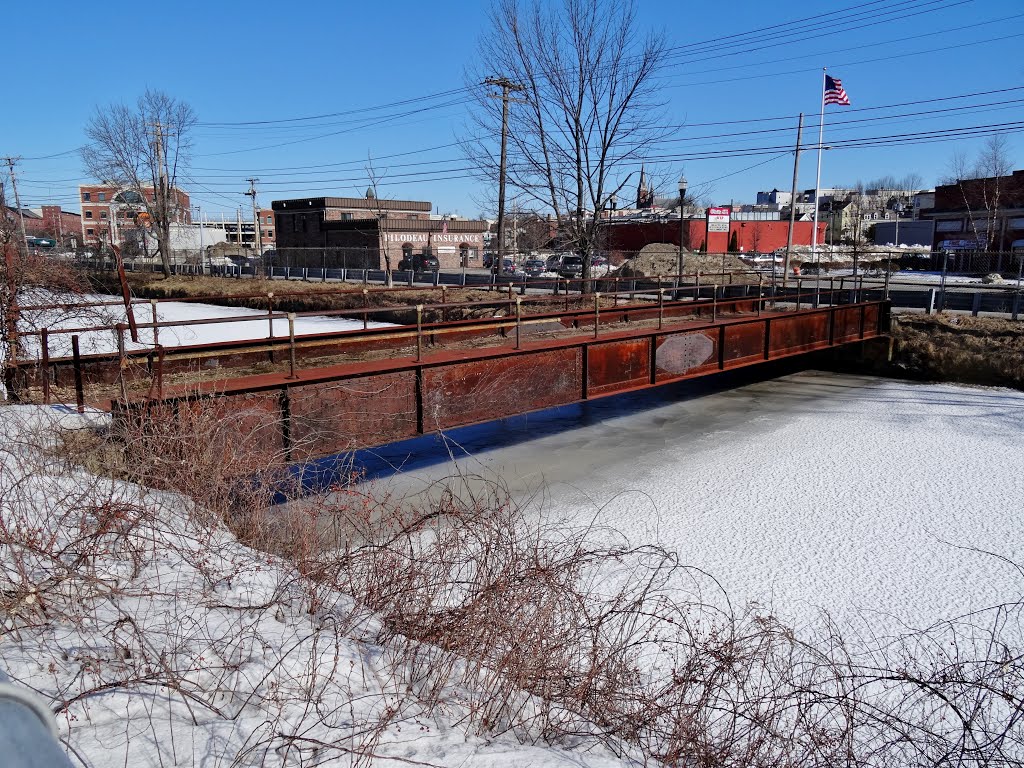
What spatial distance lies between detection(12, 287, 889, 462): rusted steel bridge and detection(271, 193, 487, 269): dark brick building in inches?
1731

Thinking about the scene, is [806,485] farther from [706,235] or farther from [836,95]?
[706,235]

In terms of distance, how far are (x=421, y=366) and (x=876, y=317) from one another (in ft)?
59.0

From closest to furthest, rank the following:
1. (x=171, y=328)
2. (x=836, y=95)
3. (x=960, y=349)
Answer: (x=960, y=349)
(x=171, y=328)
(x=836, y=95)

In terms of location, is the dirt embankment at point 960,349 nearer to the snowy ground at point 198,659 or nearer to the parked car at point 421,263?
the snowy ground at point 198,659

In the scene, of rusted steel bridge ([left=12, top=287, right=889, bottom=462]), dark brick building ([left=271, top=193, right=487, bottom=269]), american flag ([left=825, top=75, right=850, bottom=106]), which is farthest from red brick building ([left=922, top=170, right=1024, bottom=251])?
rusted steel bridge ([left=12, top=287, right=889, bottom=462])

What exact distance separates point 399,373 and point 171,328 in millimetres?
19498

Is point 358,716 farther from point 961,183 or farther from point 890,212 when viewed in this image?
point 890,212

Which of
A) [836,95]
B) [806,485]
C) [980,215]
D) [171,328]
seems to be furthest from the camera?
[980,215]

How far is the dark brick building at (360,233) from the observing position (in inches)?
2485

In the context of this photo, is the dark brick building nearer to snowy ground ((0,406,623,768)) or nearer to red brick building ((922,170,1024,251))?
red brick building ((922,170,1024,251))

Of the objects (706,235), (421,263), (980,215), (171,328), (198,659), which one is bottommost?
(198,659)

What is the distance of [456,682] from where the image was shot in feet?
17.8

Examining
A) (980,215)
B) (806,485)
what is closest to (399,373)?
(806,485)

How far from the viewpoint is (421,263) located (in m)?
55.8
